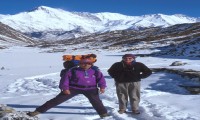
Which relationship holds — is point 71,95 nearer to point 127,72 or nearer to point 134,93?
point 127,72

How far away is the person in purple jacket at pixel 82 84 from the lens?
933cm

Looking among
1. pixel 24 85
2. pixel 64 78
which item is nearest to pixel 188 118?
pixel 64 78

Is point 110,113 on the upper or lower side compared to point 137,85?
lower

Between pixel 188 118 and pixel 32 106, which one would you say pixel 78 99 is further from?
pixel 188 118

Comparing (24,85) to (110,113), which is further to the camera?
(24,85)

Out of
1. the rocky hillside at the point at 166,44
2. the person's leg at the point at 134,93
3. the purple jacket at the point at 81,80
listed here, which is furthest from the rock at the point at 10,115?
the rocky hillside at the point at 166,44

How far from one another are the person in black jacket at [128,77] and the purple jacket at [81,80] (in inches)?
24.8

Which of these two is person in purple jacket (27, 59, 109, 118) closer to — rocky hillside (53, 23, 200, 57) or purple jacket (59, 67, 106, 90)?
purple jacket (59, 67, 106, 90)

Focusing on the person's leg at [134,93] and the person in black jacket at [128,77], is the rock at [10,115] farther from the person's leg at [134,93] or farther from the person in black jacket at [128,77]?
the person's leg at [134,93]

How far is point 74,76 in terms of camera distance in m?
9.38

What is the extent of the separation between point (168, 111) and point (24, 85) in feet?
31.7

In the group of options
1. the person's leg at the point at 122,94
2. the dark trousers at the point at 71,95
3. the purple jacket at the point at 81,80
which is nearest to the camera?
the purple jacket at the point at 81,80

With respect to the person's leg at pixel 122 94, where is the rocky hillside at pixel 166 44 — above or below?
above

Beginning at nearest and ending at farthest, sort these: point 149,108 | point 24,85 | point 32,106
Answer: point 149,108
point 32,106
point 24,85
